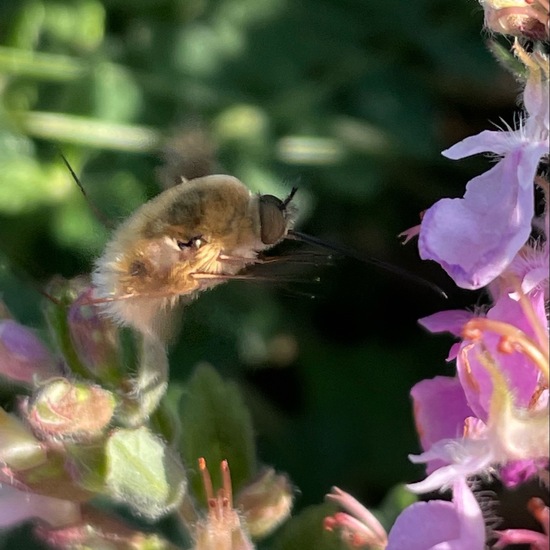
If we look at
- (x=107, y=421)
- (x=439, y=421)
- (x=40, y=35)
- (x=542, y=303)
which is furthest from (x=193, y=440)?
(x=40, y=35)

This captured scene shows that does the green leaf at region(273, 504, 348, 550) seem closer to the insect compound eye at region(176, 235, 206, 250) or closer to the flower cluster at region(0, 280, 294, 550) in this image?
the flower cluster at region(0, 280, 294, 550)

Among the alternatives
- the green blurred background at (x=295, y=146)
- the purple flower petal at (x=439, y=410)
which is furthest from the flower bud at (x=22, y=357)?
the green blurred background at (x=295, y=146)

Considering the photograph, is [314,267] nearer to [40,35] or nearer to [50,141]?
[50,141]

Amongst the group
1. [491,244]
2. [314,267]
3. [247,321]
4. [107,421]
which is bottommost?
[247,321]

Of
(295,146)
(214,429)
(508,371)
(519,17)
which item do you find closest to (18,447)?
(214,429)

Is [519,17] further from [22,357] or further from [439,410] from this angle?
[22,357]

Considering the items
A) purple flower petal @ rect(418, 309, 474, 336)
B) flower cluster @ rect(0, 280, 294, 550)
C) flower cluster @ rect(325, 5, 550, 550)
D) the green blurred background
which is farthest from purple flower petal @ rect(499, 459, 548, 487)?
the green blurred background
